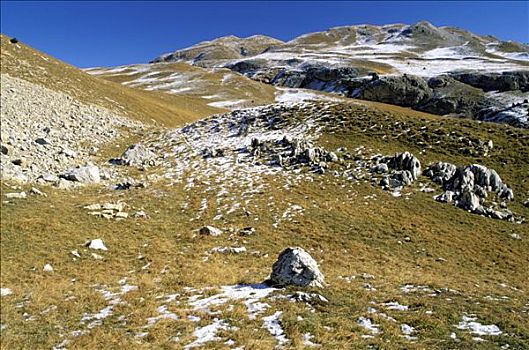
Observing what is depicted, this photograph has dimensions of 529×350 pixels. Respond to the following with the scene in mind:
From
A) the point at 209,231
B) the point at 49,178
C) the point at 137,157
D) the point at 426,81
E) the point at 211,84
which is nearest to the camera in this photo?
the point at 209,231

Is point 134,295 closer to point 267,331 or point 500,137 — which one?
point 267,331

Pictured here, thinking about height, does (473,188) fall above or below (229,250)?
above

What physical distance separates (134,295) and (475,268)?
1762cm

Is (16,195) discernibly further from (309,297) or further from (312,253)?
(309,297)

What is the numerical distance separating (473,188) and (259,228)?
17.1m

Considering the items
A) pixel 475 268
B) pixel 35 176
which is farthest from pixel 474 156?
pixel 35 176

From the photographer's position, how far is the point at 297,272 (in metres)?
15.2

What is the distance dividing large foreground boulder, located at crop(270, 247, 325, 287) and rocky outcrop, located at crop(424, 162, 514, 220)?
1620cm

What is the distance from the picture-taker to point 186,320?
41.0 ft

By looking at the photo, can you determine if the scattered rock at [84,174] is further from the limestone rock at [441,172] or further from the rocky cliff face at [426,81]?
the rocky cliff face at [426,81]

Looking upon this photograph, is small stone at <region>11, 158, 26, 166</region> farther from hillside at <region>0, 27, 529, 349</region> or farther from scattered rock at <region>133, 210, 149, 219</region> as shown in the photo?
scattered rock at <region>133, 210, 149, 219</region>

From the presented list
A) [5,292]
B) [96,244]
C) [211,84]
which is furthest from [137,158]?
[211,84]

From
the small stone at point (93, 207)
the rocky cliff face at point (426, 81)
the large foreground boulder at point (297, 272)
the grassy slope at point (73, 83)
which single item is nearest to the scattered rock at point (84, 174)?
the small stone at point (93, 207)

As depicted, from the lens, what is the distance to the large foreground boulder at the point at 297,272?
15.2 meters
